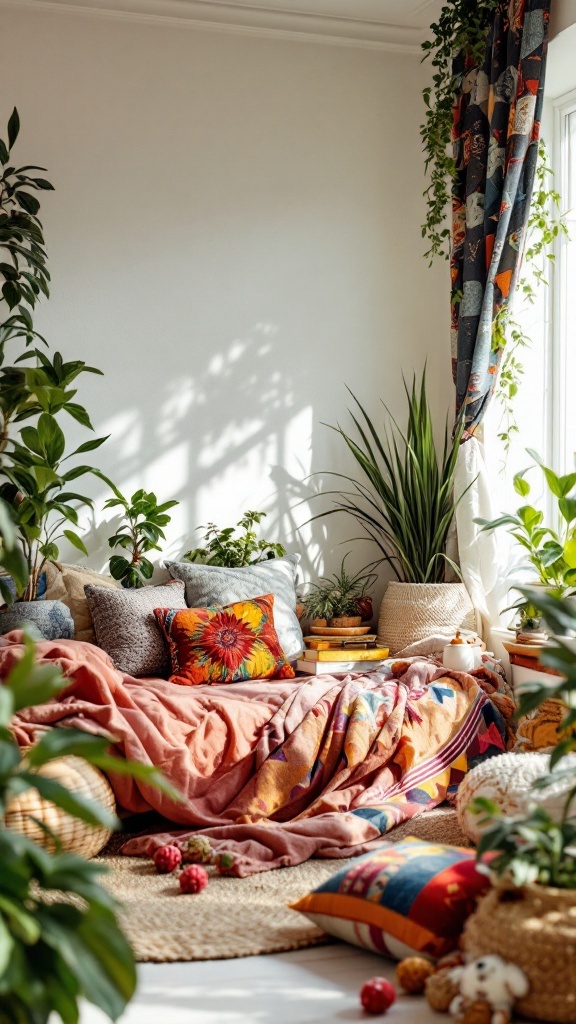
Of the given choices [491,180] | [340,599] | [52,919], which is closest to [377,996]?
[52,919]

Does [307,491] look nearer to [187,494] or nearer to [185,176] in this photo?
[187,494]

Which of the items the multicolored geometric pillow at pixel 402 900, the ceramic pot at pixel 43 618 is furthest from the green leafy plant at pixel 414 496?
the multicolored geometric pillow at pixel 402 900

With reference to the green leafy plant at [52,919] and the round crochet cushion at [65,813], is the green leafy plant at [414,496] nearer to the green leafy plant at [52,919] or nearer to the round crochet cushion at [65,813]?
the round crochet cushion at [65,813]

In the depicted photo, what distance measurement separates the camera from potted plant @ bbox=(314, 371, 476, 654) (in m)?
4.28

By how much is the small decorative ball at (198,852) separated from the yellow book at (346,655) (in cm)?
118

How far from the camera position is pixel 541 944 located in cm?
199

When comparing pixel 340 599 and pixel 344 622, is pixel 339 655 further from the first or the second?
pixel 340 599

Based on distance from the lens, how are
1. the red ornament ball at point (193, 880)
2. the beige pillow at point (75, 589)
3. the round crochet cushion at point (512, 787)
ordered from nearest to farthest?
1. the round crochet cushion at point (512, 787)
2. the red ornament ball at point (193, 880)
3. the beige pillow at point (75, 589)

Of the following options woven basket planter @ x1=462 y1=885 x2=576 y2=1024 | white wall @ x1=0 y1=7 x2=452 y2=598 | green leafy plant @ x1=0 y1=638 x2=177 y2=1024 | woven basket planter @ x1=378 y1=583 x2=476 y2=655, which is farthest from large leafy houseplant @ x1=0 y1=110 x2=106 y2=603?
green leafy plant @ x1=0 y1=638 x2=177 y2=1024

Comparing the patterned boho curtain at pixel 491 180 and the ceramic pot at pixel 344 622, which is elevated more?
Result: the patterned boho curtain at pixel 491 180

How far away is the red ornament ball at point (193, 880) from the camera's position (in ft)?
9.21

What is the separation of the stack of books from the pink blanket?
32 centimetres

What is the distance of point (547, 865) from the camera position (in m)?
2.10

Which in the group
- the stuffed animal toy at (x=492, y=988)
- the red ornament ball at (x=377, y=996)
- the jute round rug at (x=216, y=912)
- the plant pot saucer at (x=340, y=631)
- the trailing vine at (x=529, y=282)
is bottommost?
the jute round rug at (x=216, y=912)
